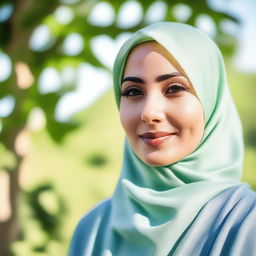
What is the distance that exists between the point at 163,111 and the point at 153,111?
0.10ft

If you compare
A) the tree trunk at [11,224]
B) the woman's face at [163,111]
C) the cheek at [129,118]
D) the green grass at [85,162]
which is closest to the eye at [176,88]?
the woman's face at [163,111]

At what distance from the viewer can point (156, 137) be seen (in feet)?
4.54

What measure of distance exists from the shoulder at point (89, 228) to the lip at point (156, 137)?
29 cm

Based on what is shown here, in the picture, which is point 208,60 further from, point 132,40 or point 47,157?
point 47,157

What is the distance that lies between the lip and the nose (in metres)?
0.03

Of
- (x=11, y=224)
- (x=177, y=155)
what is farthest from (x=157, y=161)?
(x=11, y=224)

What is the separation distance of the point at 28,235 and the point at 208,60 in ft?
12.5

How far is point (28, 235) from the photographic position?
4926 mm

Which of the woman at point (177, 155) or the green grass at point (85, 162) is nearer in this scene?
the woman at point (177, 155)

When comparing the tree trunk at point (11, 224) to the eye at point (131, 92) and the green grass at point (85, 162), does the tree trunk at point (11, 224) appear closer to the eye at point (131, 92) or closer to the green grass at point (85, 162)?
the green grass at point (85, 162)

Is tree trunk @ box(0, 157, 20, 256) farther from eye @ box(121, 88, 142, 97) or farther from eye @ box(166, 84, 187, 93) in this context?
eye @ box(166, 84, 187, 93)

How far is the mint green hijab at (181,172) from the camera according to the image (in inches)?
52.5

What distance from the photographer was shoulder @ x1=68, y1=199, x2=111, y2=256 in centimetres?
151

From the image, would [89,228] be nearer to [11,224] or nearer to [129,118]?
[129,118]
